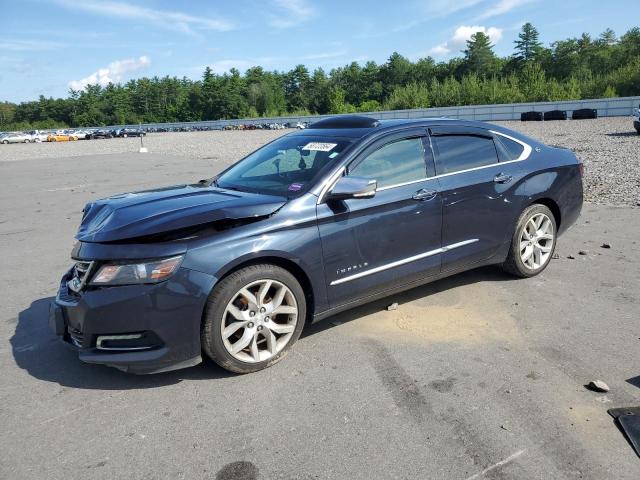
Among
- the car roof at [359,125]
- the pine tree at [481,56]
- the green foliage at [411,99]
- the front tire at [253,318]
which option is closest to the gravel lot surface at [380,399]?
the front tire at [253,318]

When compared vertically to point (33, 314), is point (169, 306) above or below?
above

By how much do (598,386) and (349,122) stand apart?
9.26 feet

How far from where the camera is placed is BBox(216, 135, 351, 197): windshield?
405 centimetres

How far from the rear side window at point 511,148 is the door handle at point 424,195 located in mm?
1174

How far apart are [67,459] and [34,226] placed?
7.53 m

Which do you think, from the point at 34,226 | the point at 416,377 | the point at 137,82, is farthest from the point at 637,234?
the point at 137,82

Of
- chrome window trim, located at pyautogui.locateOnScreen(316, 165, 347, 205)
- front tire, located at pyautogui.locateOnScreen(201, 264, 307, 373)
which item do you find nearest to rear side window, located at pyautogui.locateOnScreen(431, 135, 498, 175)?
chrome window trim, located at pyautogui.locateOnScreen(316, 165, 347, 205)

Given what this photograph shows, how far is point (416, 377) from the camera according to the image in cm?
348

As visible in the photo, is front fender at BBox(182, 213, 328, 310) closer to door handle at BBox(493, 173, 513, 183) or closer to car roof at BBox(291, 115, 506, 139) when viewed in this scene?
car roof at BBox(291, 115, 506, 139)

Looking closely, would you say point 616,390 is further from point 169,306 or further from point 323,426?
point 169,306

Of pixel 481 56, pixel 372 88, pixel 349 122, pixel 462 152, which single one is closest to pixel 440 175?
pixel 462 152

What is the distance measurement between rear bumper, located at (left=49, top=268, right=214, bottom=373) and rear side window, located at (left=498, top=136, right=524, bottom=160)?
3.19 meters

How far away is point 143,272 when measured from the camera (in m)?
3.27

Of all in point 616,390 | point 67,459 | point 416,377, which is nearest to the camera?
point 67,459
